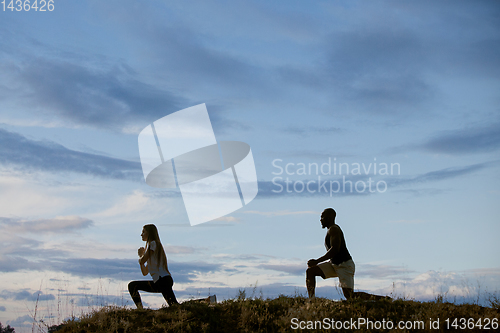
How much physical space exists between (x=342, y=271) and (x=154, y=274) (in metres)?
4.81

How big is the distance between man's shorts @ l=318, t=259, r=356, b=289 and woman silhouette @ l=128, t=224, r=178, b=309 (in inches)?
156

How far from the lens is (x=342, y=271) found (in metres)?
10.8

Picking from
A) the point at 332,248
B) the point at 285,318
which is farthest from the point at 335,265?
the point at 285,318

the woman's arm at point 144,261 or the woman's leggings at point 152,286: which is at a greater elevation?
the woman's arm at point 144,261

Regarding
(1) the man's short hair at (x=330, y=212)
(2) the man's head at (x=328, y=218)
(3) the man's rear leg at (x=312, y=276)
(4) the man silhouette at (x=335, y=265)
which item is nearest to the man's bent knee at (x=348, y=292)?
(4) the man silhouette at (x=335, y=265)

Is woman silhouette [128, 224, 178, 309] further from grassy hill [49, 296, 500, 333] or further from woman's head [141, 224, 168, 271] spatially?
grassy hill [49, 296, 500, 333]

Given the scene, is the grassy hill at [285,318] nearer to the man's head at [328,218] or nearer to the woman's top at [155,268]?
the woman's top at [155,268]

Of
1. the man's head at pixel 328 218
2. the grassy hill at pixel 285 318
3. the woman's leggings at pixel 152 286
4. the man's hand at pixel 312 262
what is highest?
the man's head at pixel 328 218

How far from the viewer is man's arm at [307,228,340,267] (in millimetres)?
10773

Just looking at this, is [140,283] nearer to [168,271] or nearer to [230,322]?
[168,271]

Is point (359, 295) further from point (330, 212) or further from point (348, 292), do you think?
point (330, 212)

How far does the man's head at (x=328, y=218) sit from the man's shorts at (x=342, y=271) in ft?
3.27

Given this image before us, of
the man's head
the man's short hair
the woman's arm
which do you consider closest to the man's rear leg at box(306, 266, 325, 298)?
the man's head

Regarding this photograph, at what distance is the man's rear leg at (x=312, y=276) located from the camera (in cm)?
1090
